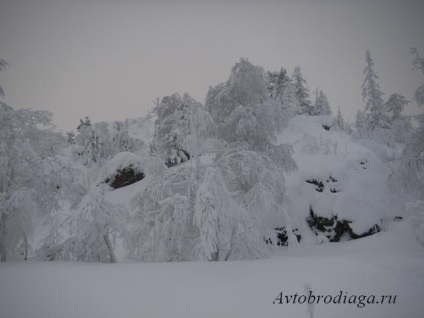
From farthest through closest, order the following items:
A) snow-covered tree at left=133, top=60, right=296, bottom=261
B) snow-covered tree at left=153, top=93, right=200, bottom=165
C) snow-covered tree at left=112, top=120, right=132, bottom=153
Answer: snow-covered tree at left=112, top=120, right=132, bottom=153 < snow-covered tree at left=153, top=93, right=200, bottom=165 < snow-covered tree at left=133, top=60, right=296, bottom=261

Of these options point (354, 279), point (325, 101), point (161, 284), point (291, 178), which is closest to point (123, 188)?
point (291, 178)

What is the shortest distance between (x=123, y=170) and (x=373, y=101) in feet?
98.4

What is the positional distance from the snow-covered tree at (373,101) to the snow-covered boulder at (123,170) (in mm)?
27752

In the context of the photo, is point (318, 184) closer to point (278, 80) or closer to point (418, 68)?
point (418, 68)

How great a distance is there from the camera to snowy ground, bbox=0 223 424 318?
5305mm

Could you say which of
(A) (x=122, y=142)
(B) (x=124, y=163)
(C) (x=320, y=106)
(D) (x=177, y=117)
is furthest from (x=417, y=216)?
(C) (x=320, y=106)

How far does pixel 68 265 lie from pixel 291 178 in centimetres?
1231

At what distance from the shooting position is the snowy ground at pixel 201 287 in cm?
530

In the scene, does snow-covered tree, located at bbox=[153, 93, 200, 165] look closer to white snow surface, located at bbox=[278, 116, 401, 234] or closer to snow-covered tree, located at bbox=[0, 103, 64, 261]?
snow-covered tree, located at bbox=[0, 103, 64, 261]

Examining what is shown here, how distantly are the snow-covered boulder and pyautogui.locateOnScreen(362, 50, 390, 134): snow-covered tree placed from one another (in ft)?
91.0

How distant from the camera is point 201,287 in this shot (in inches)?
242

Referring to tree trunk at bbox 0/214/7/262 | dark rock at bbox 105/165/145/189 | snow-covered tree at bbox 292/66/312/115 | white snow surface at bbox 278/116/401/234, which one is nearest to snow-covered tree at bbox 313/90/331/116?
snow-covered tree at bbox 292/66/312/115

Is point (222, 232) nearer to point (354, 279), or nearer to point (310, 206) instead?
point (354, 279)

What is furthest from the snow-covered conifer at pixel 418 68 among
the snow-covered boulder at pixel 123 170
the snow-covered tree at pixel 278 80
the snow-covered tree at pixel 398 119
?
the snow-covered tree at pixel 398 119
